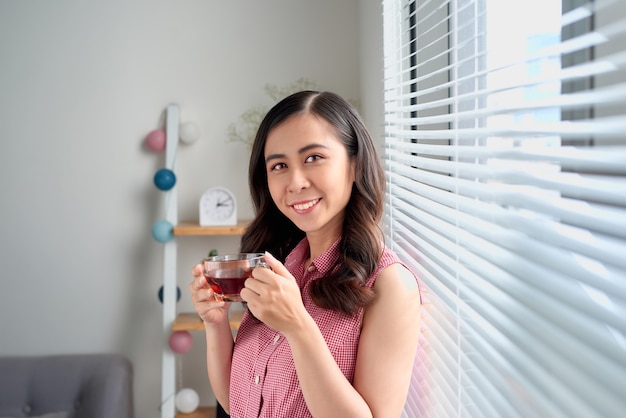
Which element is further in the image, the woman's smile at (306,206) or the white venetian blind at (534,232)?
the woman's smile at (306,206)

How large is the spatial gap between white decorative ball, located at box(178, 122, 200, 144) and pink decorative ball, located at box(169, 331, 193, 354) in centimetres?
93

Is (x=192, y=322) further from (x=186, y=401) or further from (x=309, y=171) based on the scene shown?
(x=309, y=171)

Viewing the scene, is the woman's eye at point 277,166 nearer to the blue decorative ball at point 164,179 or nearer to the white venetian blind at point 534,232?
the white venetian blind at point 534,232

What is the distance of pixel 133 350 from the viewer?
3514 millimetres

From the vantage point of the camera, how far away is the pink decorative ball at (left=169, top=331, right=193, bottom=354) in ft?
10.5

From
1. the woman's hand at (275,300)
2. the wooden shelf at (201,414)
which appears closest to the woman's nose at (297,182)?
the woman's hand at (275,300)

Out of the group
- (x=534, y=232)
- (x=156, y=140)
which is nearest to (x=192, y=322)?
(x=156, y=140)

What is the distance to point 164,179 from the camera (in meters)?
3.23

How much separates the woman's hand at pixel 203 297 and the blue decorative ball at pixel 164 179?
5.57 feet

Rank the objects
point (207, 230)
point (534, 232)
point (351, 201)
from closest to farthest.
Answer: point (534, 232), point (351, 201), point (207, 230)

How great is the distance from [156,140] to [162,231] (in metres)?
0.46

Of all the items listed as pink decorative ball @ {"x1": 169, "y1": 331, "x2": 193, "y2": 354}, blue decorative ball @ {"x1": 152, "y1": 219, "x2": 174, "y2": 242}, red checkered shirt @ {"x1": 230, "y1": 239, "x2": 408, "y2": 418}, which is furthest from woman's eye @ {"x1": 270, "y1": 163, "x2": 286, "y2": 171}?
pink decorative ball @ {"x1": 169, "y1": 331, "x2": 193, "y2": 354}

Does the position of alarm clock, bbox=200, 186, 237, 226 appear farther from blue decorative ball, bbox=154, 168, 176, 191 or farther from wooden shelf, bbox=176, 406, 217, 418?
wooden shelf, bbox=176, 406, 217, 418

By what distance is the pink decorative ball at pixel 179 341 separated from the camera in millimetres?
3188
